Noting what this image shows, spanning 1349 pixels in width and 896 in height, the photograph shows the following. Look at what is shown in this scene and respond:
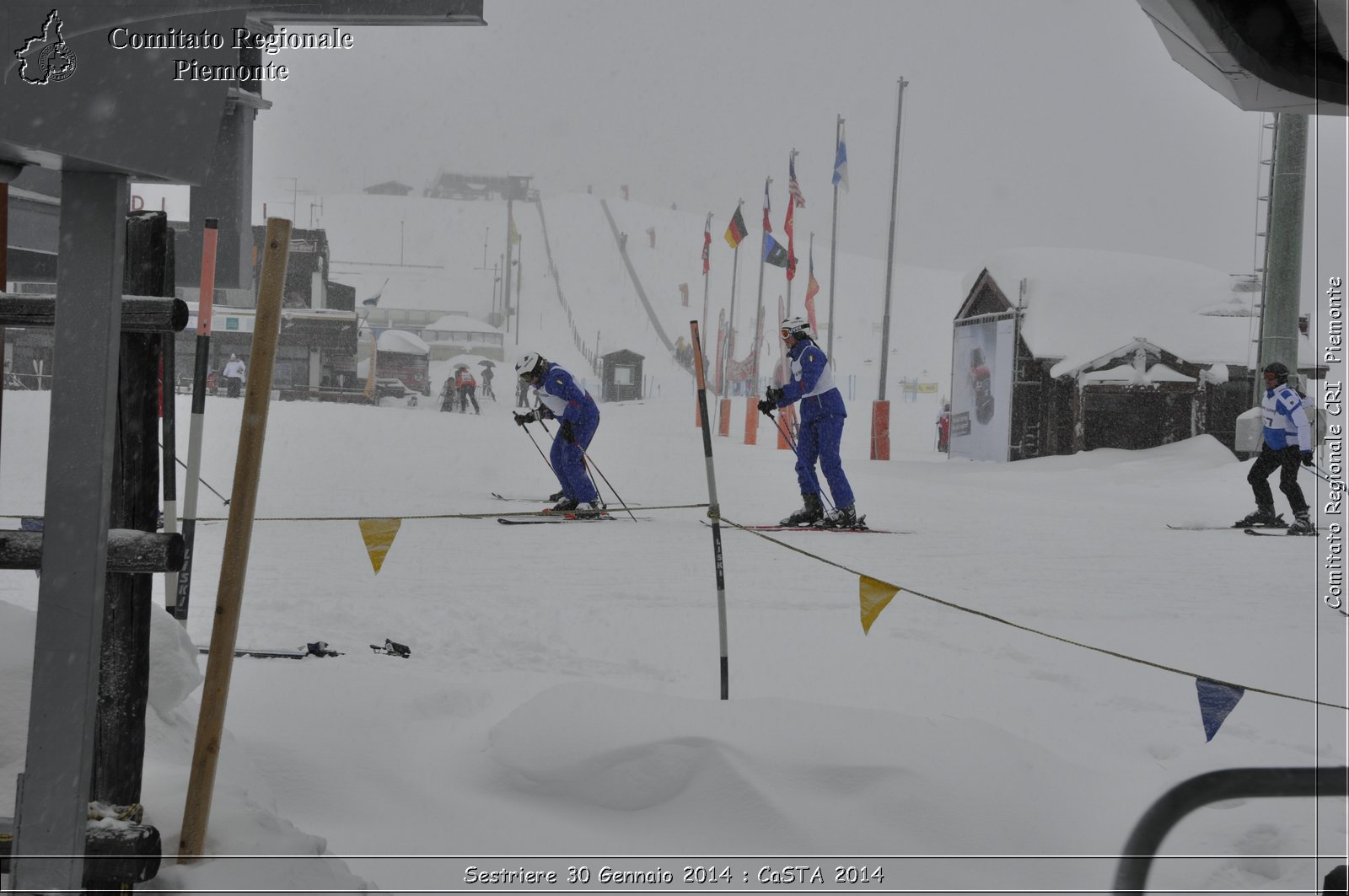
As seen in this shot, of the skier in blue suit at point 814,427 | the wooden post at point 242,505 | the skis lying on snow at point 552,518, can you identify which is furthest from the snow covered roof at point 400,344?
the wooden post at point 242,505

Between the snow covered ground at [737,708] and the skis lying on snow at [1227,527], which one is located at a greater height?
the skis lying on snow at [1227,527]

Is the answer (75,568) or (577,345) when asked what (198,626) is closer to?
(75,568)

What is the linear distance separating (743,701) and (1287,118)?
1307cm

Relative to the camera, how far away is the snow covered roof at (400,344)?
144 feet

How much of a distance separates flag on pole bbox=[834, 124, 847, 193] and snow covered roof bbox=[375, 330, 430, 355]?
21886 millimetres

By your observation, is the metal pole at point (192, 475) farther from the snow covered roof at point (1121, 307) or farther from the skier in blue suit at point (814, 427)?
the snow covered roof at point (1121, 307)

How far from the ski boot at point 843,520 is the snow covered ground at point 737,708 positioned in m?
0.72

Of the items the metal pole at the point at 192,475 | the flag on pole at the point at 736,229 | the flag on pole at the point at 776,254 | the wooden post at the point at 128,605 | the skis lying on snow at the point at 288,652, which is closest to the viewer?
the wooden post at the point at 128,605

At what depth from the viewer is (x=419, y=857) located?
3.12 m

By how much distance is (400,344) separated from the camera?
44.3 metres

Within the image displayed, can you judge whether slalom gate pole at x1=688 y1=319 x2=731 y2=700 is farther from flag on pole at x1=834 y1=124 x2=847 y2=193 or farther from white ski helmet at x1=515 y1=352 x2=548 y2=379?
flag on pole at x1=834 y1=124 x2=847 y2=193

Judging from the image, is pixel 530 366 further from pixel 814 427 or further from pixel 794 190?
pixel 794 190

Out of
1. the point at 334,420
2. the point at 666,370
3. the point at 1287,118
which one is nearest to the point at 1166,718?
the point at 1287,118

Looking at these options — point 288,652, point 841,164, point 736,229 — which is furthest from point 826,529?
point 736,229
